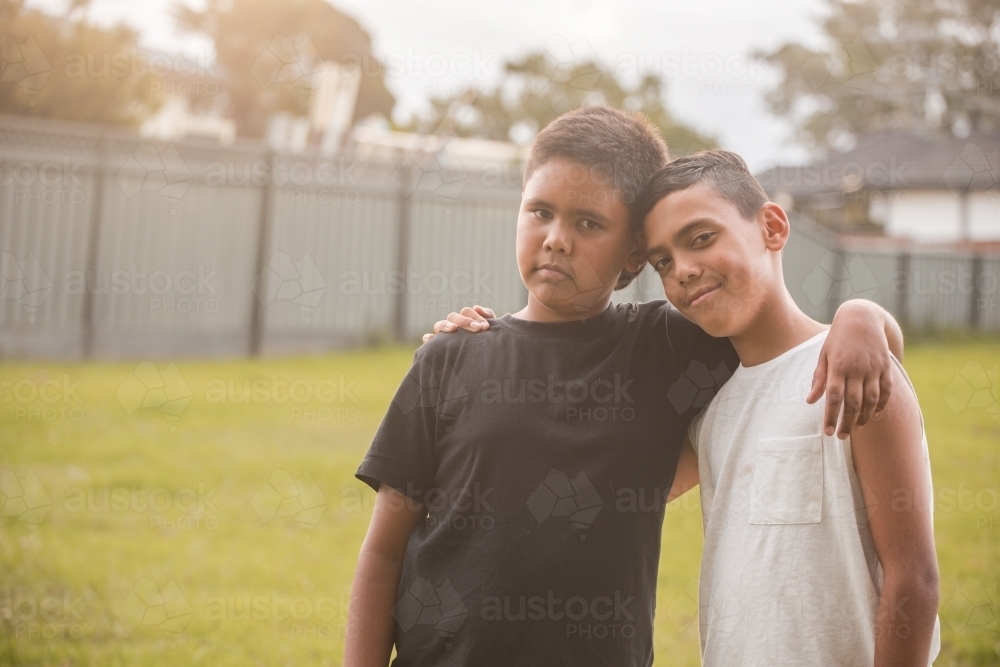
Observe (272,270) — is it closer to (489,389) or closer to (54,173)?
(54,173)

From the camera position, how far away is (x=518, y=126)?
26688 millimetres

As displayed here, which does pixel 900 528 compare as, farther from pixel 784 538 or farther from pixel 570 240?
pixel 570 240

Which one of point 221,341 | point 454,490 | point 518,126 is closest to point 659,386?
point 454,490

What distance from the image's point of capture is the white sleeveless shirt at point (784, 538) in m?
1.43

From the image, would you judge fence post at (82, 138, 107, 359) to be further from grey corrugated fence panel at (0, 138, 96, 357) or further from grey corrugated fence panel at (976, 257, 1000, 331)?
grey corrugated fence panel at (976, 257, 1000, 331)

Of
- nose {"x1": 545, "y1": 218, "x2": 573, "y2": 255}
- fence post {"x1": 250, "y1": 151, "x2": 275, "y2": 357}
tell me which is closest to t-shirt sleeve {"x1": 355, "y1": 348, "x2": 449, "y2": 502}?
nose {"x1": 545, "y1": 218, "x2": 573, "y2": 255}

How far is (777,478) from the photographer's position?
150cm

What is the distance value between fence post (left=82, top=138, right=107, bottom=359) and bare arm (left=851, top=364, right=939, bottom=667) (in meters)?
7.38

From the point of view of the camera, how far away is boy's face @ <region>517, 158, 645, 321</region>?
1.66 metres

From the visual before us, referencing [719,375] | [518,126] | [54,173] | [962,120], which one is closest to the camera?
[719,375]

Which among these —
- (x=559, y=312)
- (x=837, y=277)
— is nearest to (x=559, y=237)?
(x=559, y=312)

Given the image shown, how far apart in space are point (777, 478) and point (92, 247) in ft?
24.2

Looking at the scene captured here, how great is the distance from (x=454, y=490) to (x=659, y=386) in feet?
1.45

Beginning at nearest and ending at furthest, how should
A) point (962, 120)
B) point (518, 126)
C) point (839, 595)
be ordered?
point (839, 595), point (518, 126), point (962, 120)
